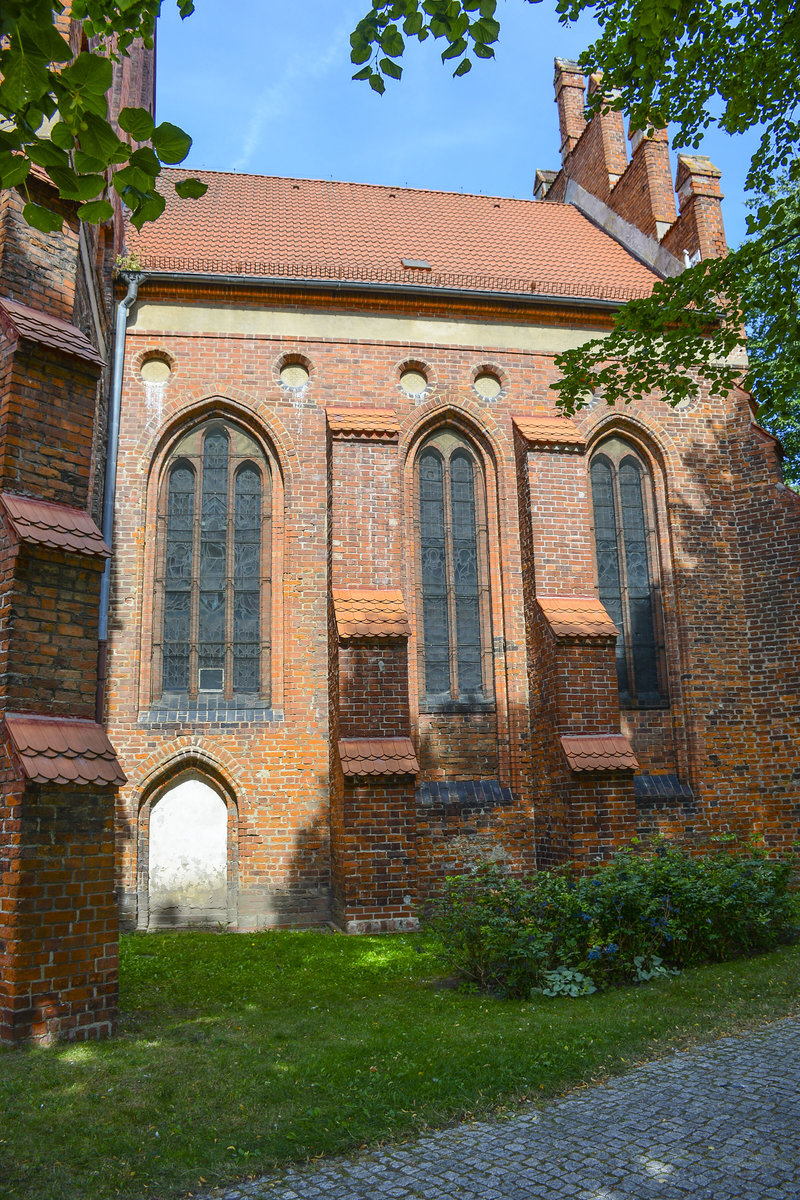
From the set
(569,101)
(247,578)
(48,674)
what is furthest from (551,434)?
(569,101)

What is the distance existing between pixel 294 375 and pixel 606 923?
24.7 feet

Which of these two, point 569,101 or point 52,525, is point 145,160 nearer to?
point 52,525

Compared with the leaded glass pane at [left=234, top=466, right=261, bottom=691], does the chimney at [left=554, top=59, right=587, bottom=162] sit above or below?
above

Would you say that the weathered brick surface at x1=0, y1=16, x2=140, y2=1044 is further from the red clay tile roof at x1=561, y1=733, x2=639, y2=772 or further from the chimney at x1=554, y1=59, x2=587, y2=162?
the chimney at x1=554, y1=59, x2=587, y2=162

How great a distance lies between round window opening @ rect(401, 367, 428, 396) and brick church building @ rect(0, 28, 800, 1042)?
1.3 inches

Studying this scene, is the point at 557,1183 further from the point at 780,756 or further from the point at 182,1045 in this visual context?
the point at 780,756

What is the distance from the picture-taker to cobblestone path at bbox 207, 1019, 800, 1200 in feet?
11.3

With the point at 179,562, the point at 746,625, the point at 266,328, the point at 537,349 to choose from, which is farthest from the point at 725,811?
the point at 266,328

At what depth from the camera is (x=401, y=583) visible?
10.5 m

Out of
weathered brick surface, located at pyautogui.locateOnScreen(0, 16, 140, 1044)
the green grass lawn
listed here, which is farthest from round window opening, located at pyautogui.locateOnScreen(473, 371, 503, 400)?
the green grass lawn

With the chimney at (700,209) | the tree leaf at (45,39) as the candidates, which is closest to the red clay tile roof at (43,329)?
the tree leaf at (45,39)

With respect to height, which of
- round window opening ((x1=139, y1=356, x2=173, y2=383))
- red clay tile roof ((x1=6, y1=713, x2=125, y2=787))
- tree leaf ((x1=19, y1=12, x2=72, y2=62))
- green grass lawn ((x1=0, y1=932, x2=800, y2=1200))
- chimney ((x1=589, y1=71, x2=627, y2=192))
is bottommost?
green grass lawn ((x1=0, y1=932, x2=800, y2=1200))

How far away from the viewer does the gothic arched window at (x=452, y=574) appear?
11125 millimetres

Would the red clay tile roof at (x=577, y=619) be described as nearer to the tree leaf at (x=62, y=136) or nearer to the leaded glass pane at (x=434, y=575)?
the leaded glass pane at (x=434, y=575)
